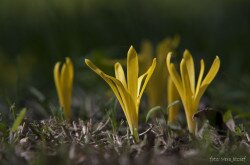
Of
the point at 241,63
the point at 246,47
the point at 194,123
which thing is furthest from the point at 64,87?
the point at 246,47

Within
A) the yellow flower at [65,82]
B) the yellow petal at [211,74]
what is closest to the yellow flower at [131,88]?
the yellow petal at [211,74]

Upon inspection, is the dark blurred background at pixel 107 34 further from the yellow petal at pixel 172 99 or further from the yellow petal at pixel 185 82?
the yellow petal at pixel 185 82

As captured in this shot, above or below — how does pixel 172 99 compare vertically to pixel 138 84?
below

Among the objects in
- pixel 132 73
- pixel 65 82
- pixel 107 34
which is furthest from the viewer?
pixel 107 34

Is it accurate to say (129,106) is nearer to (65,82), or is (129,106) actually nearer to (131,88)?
(131,88)

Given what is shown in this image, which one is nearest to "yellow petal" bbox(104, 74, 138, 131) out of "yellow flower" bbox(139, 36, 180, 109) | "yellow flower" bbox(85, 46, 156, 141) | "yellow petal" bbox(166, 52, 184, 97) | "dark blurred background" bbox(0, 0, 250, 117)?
"yellow flower" bbox(85, 46, 156, 141)

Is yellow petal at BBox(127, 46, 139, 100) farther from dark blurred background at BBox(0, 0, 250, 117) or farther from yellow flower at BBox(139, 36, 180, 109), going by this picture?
dark blurred background at BBox(0, 0, 250, 117)

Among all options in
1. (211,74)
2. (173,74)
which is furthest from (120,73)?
(211,74)
